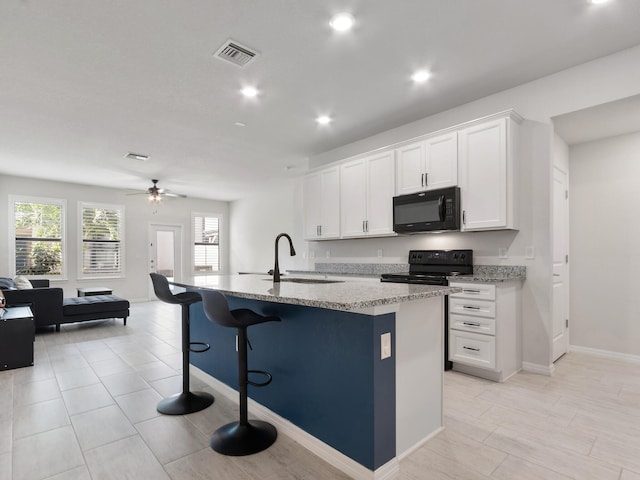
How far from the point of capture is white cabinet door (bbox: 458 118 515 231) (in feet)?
10.6

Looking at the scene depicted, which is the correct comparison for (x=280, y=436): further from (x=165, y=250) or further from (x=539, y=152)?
(x=165, y=250)

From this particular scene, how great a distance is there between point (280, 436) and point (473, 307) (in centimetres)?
207

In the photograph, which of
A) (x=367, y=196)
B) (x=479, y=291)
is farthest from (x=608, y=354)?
(x=367, y=196)

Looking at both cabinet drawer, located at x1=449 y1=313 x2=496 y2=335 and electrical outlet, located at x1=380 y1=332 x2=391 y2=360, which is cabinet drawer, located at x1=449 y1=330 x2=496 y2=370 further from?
electrical outlet, located at x1=380 y1=332 x2=391 y2=360

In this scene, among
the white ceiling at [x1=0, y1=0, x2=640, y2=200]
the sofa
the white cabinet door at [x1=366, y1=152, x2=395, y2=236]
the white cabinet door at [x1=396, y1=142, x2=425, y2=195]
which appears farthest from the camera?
the sofa

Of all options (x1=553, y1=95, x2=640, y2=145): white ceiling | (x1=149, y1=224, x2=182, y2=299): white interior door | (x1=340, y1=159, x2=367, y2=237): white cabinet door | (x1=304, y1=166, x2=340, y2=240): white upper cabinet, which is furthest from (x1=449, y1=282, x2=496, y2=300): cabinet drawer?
(x1=149, y1=224, x2=182, y2=299): white interior door

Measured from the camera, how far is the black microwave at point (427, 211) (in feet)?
11.6

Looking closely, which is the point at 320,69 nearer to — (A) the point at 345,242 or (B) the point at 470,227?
(B) the point at 470,227

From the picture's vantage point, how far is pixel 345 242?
17.2ft

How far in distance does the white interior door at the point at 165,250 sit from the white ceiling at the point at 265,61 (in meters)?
4.02

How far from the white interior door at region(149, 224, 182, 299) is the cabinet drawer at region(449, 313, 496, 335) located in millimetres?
7208

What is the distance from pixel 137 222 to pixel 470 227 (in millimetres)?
7738

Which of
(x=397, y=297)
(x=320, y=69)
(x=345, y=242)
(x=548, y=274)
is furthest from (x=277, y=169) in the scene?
(x=397, y=297)

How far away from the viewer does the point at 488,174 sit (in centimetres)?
334
